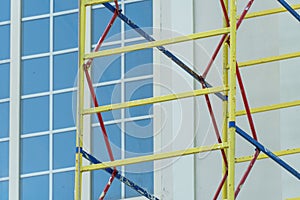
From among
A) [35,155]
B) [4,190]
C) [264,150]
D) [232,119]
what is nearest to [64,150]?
[35,155]

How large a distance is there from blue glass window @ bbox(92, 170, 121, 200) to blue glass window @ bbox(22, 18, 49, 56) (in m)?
0.90

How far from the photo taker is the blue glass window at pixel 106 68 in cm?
816

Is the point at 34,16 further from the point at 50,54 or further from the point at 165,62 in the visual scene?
the point at 165,62

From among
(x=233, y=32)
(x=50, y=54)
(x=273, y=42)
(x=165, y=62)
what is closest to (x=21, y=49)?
(x=50, y=54)

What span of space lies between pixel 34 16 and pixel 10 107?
558 millimetres

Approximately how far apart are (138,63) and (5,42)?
96cm

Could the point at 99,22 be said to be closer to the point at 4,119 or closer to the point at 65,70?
the point at 65,70

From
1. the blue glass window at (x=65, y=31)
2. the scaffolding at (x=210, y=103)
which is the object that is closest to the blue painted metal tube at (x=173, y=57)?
the scaffolding at (x=210, y=103)

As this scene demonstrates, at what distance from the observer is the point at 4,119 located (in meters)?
9.59

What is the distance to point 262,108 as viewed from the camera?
820 cm

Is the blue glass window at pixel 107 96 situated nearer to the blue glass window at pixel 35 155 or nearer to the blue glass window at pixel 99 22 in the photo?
the blue glass window at pixel 99 22

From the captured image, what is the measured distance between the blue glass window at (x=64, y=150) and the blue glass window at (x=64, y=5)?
756 mm

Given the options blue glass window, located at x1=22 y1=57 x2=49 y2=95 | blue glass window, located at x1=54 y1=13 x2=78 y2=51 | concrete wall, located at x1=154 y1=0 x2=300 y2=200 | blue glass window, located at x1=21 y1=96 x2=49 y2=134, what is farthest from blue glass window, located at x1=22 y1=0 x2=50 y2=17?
concrete wall, located at x1=154 y1=0 x2=300 y2=200

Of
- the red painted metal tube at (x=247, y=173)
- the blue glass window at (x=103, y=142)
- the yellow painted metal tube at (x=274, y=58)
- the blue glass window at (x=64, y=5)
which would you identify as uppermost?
the blue glass window at (x=64, y=5)
